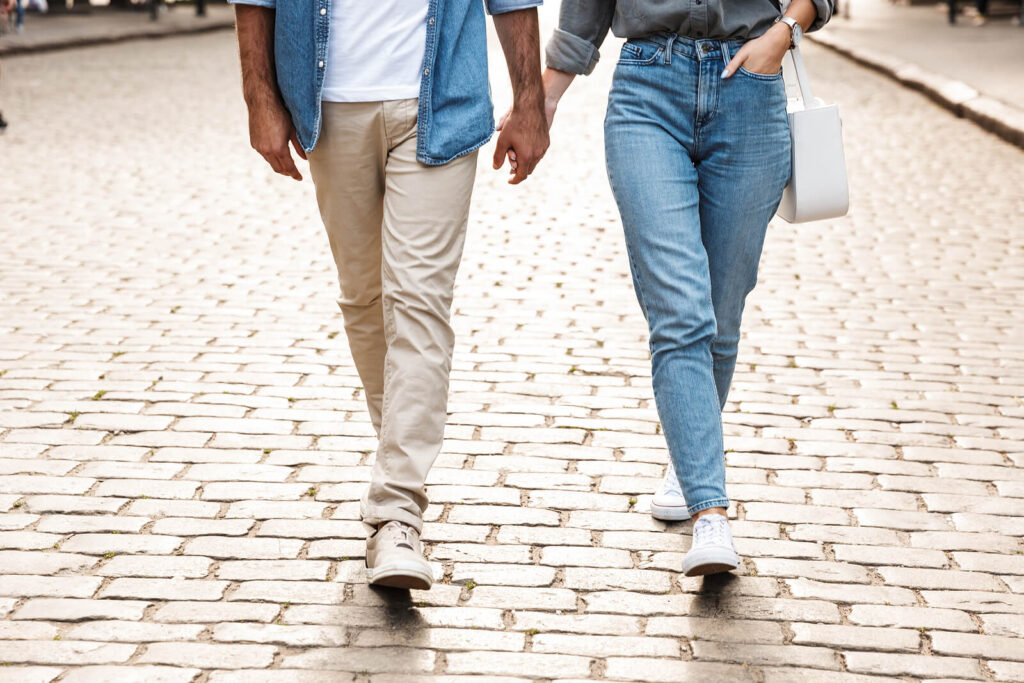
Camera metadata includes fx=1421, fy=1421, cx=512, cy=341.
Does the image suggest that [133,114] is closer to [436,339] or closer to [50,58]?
[50,58]

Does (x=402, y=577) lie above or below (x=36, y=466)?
above

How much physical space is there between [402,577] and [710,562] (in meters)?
0.73

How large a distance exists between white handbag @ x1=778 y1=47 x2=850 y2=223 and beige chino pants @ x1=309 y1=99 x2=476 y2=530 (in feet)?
2.74

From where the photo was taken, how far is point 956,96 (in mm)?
14812

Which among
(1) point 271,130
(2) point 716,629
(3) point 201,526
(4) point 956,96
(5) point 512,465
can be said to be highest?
(1) point 271,130

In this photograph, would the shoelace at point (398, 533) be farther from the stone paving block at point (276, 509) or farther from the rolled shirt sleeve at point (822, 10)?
the rolled shirt sleeve at point (822, 10)

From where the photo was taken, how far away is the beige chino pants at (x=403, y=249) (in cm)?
341

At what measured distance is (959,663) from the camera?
3.18m

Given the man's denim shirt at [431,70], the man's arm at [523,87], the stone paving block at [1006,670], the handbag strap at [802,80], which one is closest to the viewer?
the stone paving block at [1006,670]

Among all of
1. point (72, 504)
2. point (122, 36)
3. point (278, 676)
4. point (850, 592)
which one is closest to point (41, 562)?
point (72, 504)

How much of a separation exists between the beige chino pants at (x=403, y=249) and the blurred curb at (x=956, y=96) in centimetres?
971

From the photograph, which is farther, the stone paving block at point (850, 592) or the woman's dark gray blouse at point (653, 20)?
the stone paving block at point (850, 592)

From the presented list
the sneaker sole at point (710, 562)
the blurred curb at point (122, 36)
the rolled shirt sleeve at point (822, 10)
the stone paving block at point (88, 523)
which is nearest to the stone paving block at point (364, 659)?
the sneaker sole at point (710, 562)

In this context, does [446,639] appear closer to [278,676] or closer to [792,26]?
[278,676]
